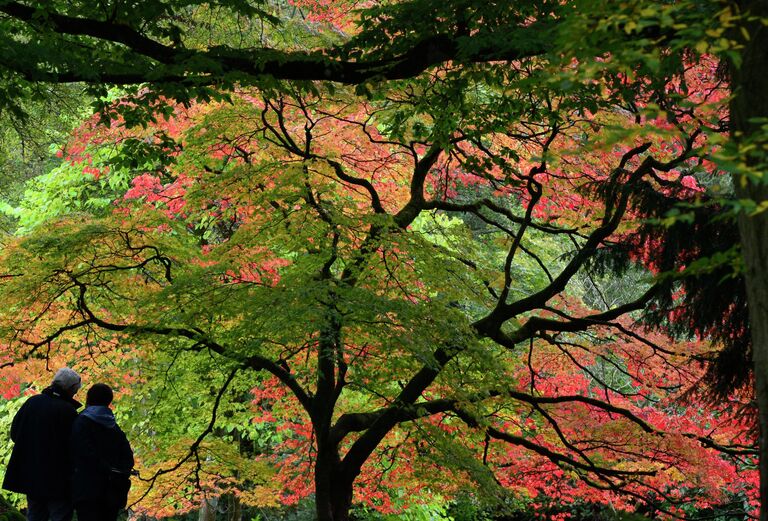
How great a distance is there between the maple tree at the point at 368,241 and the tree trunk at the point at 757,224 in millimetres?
818

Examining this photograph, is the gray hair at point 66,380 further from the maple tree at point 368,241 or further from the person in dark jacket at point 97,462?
the maple tree at point 368,241

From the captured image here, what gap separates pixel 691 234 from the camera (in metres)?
5.29

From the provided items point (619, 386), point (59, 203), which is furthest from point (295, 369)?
point (619, 386)

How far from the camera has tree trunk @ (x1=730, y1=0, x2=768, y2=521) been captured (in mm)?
2580

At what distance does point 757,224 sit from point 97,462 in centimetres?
344

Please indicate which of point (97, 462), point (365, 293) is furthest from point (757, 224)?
point (97, 462)

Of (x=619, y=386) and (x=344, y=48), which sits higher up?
(x=619, y=386)

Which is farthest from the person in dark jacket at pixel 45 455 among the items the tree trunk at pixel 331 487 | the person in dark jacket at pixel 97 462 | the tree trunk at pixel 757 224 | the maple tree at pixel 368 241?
the tree trunk at pixel 757 224

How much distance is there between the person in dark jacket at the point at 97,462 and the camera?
160 inches

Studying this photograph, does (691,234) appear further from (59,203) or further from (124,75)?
(59,203)

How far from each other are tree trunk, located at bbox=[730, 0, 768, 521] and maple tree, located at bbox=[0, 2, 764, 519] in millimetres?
818

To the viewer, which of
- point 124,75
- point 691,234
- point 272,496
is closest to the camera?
point 124,75

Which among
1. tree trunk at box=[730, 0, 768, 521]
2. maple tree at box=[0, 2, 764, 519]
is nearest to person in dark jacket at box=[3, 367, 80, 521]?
maple tree at box=[0, 2, 764, 519]

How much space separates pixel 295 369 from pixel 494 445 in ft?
7.97
